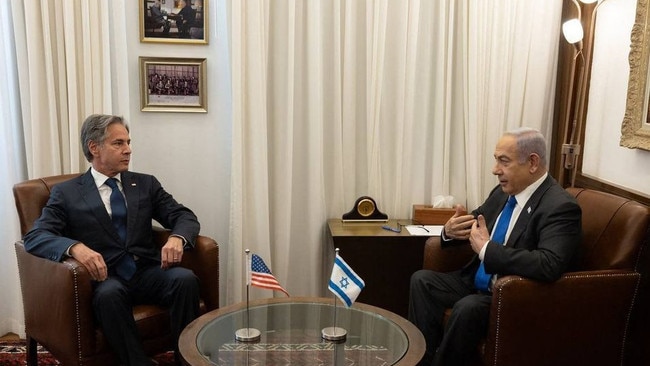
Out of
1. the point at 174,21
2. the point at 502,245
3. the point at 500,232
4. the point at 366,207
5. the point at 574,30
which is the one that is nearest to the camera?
the point at 502,245

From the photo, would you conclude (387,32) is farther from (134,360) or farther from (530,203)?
(134,360)

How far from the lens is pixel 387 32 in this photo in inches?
134

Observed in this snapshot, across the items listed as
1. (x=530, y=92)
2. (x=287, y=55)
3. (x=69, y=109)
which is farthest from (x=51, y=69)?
(x=530, y=92)

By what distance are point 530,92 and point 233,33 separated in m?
1.77

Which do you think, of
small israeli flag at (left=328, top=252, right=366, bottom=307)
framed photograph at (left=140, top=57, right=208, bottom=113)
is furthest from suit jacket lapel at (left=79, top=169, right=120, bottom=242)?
small israeli flag at (left=328, top=252, right=366, bottom=307)

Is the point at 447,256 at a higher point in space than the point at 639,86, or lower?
lower

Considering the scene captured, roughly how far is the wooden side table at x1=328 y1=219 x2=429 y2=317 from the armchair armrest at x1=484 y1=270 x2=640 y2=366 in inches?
38.7

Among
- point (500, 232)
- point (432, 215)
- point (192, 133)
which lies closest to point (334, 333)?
point (500, 232)

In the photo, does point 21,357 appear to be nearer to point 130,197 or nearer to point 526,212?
point 130,197

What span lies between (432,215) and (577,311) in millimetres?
1277

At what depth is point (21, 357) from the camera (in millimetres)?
3021

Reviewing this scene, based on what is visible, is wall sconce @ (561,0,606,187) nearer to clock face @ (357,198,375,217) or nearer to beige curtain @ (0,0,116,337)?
clock face @ (357,198,375,217)

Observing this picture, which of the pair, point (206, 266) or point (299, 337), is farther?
point (206, 266)

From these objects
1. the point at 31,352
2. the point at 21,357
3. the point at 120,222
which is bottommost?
the point at 21,357
